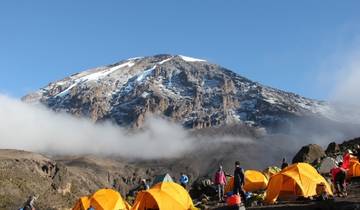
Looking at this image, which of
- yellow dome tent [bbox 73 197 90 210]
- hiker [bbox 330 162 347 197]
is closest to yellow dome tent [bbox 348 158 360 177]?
hiker [bbox 330 162 347 197]

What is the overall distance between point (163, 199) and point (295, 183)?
7.22 metres

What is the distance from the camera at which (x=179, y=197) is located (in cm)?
3209

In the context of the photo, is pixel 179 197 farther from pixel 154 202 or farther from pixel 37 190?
pixel 37 190

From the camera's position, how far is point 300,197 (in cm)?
3050

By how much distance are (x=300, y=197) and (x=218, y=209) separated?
4.41 m

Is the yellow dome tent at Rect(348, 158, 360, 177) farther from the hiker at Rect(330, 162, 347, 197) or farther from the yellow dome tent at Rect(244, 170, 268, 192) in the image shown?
the yellow dome tent at Rect(244, 170, 268, 192)

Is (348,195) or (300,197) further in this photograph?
(300,197)

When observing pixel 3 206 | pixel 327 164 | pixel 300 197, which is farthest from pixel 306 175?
pixel 3 206

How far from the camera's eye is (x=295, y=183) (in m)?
30.9

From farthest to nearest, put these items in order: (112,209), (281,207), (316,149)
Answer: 1. (316,149)
2. (112,209)
3. (281,207)

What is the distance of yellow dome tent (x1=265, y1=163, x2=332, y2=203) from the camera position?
101 ft

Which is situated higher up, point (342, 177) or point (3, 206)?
point (342, 177)

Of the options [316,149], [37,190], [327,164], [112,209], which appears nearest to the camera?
[112,209]

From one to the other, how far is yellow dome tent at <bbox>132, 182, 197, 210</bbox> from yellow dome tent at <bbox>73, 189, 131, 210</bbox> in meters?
4.38
